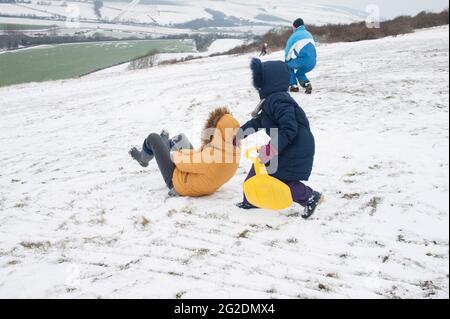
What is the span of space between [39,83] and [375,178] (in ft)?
68.7

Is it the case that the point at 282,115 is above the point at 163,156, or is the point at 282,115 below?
above

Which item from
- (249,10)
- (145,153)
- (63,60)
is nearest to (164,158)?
(145,153)

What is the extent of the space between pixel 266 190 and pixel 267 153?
0.41 m

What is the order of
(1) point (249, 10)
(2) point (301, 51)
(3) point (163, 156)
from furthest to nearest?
(1) point (249, 10) → (2) point (301, 51) → (3) point (163, 156)

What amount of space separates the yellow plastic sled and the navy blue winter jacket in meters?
0.12

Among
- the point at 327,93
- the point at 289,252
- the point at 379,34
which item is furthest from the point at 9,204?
the point at 379,34

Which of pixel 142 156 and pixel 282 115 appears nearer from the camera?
pixel 282 115

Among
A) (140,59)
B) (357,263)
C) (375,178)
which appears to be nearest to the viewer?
(357,263)

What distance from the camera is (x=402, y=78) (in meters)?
10.4

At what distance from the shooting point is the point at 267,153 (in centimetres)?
410

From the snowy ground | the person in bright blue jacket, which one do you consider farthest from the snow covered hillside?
the snowy ground

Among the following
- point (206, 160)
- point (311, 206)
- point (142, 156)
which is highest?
point (206, 160)

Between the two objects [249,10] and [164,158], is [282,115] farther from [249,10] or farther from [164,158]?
[249,10]

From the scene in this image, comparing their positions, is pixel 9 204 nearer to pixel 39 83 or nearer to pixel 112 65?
pixel 39 83
